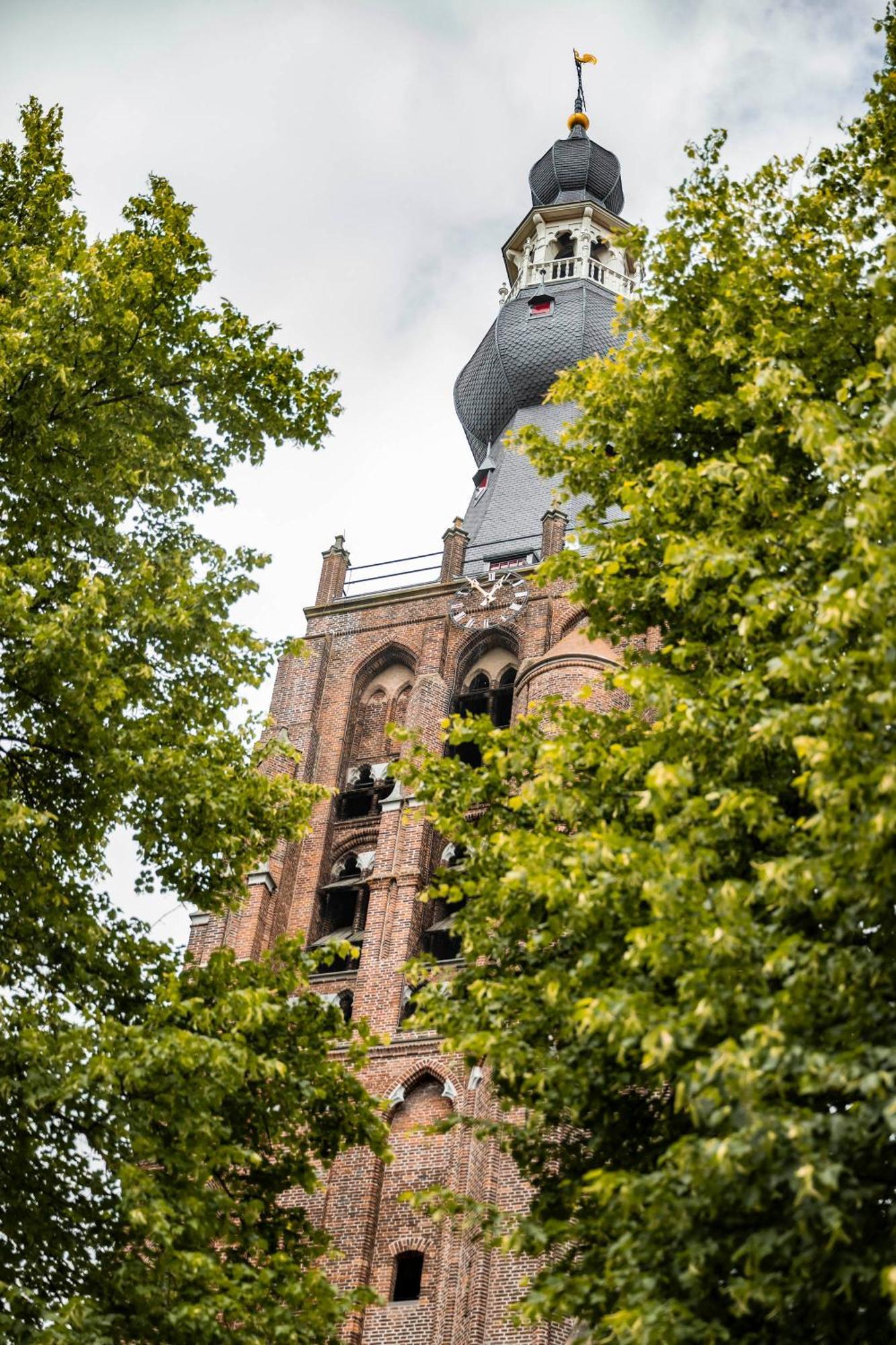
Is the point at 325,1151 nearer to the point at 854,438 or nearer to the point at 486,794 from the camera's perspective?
the point at 486,794

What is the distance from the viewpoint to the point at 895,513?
9.95m

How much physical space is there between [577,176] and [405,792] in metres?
26.9

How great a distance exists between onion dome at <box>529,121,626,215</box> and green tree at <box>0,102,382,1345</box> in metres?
36.5

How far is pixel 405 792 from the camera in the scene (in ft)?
100

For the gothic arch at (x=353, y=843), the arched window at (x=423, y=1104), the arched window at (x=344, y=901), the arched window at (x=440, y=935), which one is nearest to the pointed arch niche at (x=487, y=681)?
the gothic arch at (x=353, y=843)

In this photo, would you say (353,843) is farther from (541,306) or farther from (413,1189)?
(541,306)

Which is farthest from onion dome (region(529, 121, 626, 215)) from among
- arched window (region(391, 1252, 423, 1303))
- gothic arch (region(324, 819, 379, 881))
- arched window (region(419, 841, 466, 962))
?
arched window (region(391, 1252, 423, 1303))

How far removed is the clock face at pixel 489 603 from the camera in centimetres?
3381

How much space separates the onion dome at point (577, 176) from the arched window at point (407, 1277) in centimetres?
3347

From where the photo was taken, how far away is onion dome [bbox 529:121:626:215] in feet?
168

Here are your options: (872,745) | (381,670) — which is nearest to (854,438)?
(872,745)

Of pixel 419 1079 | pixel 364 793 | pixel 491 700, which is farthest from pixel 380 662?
pixel 419 1079

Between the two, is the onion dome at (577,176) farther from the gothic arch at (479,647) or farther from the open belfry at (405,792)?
the gothic arch at (479,647)

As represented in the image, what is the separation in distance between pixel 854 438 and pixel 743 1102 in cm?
404
